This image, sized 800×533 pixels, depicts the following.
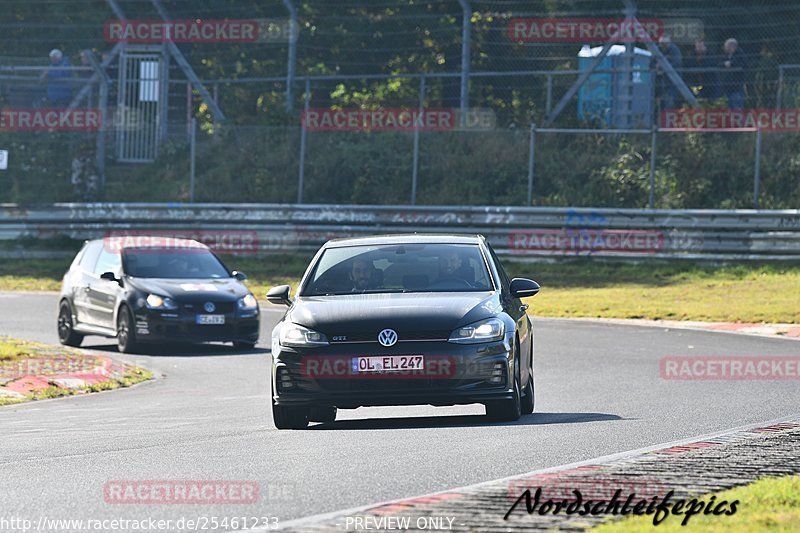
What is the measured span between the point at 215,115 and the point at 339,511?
89.4 ft

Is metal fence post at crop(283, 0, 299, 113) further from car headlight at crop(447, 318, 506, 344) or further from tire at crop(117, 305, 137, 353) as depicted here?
car headlight at crop(447, 318, 506, 344)

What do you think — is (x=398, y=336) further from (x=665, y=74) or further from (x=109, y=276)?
(x=665, y=74)

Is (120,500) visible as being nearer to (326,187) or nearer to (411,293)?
(411,293)

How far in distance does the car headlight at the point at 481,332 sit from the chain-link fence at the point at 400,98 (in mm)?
17300

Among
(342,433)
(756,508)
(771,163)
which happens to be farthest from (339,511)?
(771,163)

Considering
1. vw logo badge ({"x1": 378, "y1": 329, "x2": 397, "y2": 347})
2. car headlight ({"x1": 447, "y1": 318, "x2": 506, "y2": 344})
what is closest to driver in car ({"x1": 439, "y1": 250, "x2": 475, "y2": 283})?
car headlight ({"x1": 447, "y1": 318, "x2": 506, "y2": 344})

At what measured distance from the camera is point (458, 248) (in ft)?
42.8

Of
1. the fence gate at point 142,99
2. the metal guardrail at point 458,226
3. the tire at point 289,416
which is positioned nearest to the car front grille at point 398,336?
the tire at point 289,416

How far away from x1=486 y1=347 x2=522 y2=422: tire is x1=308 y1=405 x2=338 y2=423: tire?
1.25 m

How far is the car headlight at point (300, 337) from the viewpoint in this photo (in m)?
11.7

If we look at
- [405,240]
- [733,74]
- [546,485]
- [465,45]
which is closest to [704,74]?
[733,74]

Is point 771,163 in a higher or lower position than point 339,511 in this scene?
higher

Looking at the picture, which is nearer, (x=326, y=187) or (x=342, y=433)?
(x=342, y=433)

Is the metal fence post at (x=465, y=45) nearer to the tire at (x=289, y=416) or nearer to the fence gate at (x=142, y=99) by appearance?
the fence gate at (x=142, y=99)
